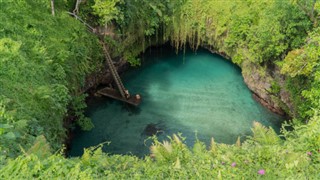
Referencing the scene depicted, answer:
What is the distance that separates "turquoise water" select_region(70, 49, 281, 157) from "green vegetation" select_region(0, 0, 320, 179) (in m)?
0.98

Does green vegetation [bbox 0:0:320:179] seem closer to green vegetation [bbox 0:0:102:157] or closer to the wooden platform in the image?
green vegetation [bbox 0:0:102:157]

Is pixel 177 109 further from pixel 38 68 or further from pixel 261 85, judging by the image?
pixel 38 68

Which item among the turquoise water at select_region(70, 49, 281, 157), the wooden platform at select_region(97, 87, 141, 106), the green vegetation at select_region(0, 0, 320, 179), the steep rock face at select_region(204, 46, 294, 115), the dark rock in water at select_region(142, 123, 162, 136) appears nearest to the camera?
the green vegetation at select_region(0, 0, 320, 179)

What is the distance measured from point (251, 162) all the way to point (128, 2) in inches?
477

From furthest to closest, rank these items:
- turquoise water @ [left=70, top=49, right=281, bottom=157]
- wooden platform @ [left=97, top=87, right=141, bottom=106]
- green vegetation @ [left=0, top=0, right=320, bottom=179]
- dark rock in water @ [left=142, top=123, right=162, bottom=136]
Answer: wooden platform @ [left=97, top=87, right=141, bottom=106] → dark rock in water @ [left=142, top=123, right=162, bottom=136] → turquoise water @ [left=70, top=49, right=281, bottom=157] → green vegetation @ [left=0, top=0, right=320, bottom=179]

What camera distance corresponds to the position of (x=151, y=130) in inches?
546

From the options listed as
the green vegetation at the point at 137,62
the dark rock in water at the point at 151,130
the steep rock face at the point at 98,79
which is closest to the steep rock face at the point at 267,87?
the green vegetation at the point at 137,62

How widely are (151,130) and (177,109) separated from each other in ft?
6.32

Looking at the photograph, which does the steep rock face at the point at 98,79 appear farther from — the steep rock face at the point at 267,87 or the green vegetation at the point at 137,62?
the steep rock face at the point at 267,87

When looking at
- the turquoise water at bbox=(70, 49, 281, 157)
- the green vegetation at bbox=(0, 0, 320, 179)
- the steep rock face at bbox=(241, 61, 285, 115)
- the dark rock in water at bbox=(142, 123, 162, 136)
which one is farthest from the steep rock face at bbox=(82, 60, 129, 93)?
the steep rock face at bbox=(241, 61, 285, 115)

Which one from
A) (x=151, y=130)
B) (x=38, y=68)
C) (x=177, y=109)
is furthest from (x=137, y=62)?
(x=38, y=68)

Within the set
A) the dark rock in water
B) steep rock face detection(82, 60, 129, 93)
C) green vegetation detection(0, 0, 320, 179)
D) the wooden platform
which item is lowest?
the dark rock in water

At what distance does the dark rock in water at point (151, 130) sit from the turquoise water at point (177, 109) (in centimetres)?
4

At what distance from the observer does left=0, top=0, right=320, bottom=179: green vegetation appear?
5.95 m
